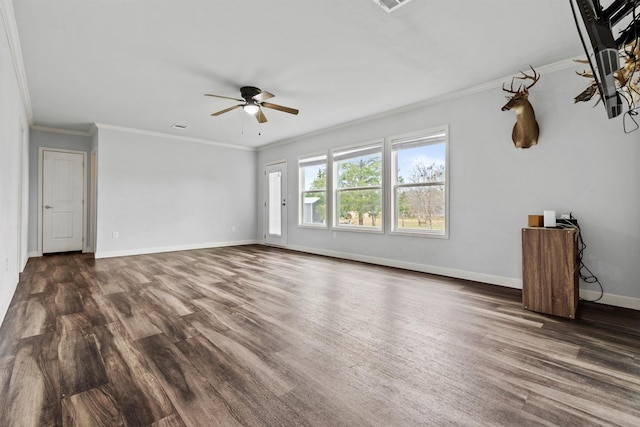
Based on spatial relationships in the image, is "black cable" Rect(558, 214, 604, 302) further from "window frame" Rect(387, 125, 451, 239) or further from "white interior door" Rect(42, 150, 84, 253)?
"white interior door" Rect(42, 150, 84, 253)

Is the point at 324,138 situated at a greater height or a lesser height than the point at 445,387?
greater

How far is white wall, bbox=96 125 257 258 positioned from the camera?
19.0 feet

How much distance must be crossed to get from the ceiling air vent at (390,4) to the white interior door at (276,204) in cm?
490

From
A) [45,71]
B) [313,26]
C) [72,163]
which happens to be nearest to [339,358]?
[313,26]

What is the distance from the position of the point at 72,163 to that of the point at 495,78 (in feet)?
25.8

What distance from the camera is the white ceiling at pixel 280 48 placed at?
2.39 meters

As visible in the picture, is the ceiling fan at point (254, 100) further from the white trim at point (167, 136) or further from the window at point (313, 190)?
the white trim at point (167, 136)

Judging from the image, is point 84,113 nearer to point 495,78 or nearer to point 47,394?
point 47,394

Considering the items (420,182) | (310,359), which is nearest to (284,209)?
(420,182)

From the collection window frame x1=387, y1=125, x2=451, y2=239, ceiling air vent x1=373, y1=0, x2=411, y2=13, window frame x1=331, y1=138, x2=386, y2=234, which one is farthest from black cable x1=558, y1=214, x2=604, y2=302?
ceiling air vent x1=373, y1=0, x2=411, y2=13

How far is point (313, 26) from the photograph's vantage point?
2604 mm

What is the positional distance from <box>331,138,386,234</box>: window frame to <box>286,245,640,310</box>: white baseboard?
0.50m

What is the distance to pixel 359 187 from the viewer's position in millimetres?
5430

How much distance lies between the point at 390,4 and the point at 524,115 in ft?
6.91
